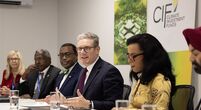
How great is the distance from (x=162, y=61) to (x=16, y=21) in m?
4.80

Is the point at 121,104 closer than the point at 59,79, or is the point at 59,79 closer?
the point at 121,104

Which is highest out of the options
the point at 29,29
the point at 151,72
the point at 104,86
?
the point at 29,29

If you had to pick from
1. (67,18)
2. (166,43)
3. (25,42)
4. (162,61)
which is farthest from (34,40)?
(162,61)

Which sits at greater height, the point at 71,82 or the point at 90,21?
the point at 90,21

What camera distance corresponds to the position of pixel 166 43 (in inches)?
164

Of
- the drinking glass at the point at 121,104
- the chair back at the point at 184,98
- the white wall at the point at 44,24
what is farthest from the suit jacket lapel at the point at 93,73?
the white wall at the point at 44,24

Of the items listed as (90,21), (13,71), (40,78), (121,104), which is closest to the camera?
(121,104)

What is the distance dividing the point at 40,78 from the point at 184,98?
2353 mm

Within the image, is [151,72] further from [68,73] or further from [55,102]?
[68,73]

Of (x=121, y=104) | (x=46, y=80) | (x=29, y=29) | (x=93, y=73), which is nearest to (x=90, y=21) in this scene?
(x=29, y=29)

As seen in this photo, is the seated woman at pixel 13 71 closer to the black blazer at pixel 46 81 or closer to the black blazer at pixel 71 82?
the black blazer at pixel 46 81

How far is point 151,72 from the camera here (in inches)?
99.1

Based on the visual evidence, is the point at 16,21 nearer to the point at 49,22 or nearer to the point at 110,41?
the point at 49,22

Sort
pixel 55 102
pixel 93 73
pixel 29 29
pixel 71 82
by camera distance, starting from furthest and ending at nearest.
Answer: pixel 29 29 → pixel 71 82 → pixel 93 73 → pixel 55 102
